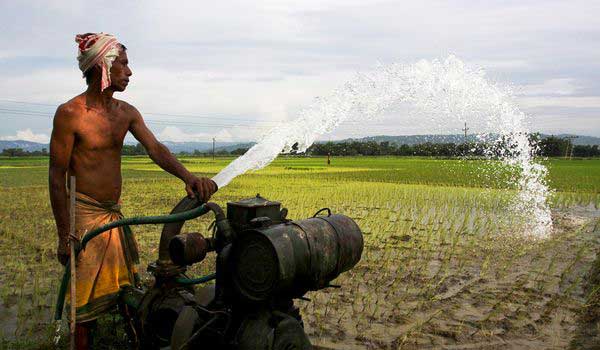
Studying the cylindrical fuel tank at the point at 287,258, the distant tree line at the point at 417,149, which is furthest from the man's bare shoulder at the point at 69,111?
the distant tree line at the point at 417,149

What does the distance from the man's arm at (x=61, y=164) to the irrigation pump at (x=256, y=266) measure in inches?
8.4

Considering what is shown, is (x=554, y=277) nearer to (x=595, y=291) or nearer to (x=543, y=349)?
Answer: (x=595, y=291)

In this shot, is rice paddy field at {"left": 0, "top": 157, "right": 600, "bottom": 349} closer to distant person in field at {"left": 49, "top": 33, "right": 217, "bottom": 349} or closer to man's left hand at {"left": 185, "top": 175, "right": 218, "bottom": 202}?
distant person in field at {"left": 49, "top": 33, "right": 217, "bottom": 349}

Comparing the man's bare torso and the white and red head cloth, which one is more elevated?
the white and red head cloth

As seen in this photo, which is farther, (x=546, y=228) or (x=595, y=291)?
(x=546, y=228)

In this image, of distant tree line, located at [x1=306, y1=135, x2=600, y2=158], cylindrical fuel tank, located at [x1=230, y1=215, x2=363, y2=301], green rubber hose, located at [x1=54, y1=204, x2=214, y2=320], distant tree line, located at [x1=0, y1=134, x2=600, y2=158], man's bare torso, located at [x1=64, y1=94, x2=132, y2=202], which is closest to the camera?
cylindrical fuel tank, located at [x1=230, y1=215, x2=363, y2=301]

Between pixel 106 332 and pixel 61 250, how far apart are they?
1293mm

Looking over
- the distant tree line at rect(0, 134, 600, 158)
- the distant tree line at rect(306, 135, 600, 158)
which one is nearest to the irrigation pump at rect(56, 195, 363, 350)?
the distant tree line at rect(0, 134, 600, 158)

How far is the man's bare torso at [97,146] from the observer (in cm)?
254

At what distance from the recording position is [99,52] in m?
2.51

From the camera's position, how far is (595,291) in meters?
4.64

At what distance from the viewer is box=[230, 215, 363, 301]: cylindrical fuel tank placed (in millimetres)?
2012

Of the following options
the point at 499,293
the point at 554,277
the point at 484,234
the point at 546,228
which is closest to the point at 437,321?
the point at 499,293

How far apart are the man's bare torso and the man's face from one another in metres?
0.14
